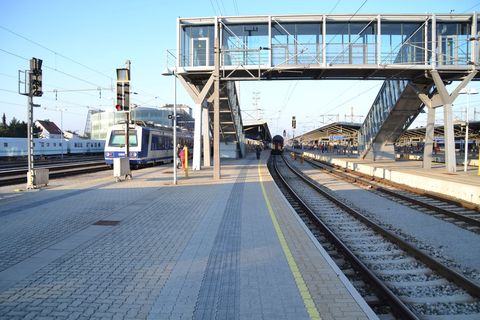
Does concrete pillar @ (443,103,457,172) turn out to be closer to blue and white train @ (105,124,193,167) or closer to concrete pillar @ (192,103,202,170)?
concrete pillar @ (192,103,202,170)

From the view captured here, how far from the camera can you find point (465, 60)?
23984mm

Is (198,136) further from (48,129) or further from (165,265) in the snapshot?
(48,129)

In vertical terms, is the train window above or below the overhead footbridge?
below

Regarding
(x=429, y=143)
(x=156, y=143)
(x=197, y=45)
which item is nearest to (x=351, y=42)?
(x=429, y=143)

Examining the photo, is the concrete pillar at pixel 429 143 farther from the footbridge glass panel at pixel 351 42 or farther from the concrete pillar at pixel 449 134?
the footbridge glass panel at pixel 351 42

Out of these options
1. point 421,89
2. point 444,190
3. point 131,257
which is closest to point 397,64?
point 421,89

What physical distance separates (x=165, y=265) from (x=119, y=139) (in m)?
22.3

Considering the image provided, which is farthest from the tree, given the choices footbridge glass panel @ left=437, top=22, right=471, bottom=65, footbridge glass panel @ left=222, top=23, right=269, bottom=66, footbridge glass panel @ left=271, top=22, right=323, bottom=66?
footbridge glass panel @ left=437, top=22, right=471, bottom=65

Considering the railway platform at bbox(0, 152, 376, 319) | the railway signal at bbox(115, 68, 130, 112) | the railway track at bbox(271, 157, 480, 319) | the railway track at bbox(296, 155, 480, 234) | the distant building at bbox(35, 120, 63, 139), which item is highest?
the distant building at bbox(35, 120, 63, 139)

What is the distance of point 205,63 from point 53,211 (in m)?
16.9

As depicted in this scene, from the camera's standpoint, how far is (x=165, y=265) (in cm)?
591

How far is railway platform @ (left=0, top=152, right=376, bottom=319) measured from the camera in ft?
14.3

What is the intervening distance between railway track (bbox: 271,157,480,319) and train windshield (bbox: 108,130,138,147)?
19002mm

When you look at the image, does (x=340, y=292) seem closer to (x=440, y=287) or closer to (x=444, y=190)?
(x=440, y=287)
